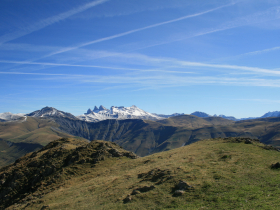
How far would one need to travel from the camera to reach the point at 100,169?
56188mm

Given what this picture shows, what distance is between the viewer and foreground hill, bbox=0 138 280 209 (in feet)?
85.3

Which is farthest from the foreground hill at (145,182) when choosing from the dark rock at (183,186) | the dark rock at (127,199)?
the dark rock at (127,199)

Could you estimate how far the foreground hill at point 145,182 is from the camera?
2598 centimetres

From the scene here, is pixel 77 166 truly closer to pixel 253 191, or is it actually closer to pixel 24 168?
pixel 24 168

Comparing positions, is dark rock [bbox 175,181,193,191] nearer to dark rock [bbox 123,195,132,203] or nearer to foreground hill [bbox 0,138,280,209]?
foreground hill [bbox 0,138,280,209]

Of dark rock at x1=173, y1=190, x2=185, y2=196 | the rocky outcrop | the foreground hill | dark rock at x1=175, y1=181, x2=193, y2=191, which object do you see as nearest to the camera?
the foreground hill

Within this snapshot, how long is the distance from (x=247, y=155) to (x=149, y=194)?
26.0 m

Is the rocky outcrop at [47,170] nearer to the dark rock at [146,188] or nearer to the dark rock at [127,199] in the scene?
the dark rock at [127,199]

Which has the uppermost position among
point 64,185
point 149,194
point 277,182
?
point 277,182

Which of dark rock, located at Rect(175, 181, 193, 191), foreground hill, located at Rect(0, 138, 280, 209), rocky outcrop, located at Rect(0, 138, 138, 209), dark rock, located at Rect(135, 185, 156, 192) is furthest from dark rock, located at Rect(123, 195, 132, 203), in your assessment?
rocky outcrop, located at Rect(0, 138, 138, 209)

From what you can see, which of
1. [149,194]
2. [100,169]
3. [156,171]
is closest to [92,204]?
[149,194]

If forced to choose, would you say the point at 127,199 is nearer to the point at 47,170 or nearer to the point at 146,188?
the point at 146,188

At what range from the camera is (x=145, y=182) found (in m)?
36.2

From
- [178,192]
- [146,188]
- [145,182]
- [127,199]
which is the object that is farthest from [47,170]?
[178,192]
